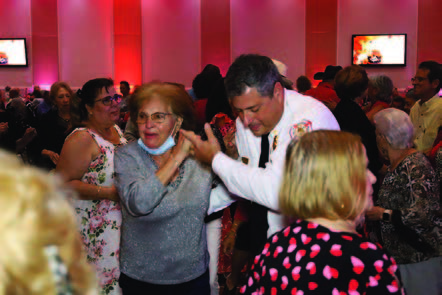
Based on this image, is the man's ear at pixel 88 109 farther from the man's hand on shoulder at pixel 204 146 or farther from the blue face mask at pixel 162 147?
the man's hand on shoulder at pixel 204 146

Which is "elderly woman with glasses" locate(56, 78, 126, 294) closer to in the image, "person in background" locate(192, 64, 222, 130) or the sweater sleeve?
the sweater sleeve

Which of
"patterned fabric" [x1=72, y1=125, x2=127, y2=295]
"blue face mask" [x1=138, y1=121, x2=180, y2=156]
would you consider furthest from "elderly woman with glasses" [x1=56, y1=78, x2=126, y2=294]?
"blue face mask" [x1=138, y1=121, x2=180, y2=156]

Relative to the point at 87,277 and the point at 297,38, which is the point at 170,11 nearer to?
the point at 297,38

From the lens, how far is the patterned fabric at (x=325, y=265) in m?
1.83

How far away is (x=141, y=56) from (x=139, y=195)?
524 inches

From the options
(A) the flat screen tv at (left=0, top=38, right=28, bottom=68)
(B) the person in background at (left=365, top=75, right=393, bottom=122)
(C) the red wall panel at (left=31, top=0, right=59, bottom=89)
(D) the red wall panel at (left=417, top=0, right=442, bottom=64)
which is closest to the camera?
(B) the person in background at (left=365, top=75, right=393, bottom=122)

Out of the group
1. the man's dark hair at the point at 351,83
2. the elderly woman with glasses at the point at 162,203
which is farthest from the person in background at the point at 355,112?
the elderly woman with glasses at the point at 162,203

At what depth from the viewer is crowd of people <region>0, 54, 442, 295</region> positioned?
0.91 metres

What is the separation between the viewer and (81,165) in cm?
347

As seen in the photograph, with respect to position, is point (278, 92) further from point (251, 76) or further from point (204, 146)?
point (204, 146)

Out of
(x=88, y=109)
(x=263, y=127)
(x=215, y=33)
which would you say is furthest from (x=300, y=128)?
(x=215, y=33)

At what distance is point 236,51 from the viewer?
1514cm

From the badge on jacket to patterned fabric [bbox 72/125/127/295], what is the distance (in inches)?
52.1

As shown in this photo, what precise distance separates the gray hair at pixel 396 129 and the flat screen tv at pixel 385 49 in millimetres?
11272
